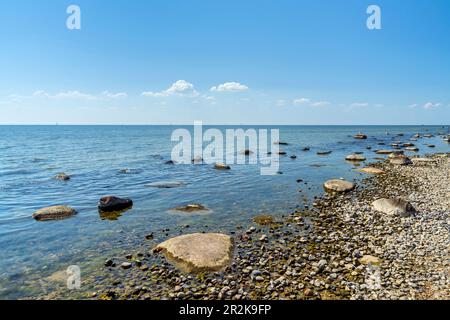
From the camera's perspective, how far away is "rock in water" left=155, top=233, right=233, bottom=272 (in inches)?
444

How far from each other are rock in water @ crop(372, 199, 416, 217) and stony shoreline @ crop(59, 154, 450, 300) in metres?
0.42

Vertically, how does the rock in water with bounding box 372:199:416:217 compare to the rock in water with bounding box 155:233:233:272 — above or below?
above

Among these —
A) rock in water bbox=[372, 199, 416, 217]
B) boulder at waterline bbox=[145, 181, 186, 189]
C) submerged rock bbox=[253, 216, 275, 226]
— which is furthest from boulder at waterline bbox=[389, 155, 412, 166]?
boulder at waterline bbox=[145, 181, 186, 189]

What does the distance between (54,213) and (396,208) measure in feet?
70.9

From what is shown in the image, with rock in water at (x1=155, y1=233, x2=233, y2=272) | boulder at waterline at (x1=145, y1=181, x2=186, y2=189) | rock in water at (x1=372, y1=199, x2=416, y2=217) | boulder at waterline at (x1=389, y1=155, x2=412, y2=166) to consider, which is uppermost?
boulder at waterline at (x1=389, y1=155, x2=412, y2=166)

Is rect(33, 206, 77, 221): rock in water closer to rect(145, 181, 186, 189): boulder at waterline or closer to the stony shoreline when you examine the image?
the stony shoreline

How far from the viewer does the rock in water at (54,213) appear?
1789 cm

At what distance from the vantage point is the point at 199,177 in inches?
1268

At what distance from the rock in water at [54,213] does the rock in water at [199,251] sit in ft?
30.4

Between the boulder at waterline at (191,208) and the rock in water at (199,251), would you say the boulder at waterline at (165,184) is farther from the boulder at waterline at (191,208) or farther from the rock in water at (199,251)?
the rock in water at (199,251)

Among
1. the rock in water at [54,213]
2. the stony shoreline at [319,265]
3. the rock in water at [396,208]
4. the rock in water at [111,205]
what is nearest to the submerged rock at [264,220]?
the stony shoreline at [319,265]

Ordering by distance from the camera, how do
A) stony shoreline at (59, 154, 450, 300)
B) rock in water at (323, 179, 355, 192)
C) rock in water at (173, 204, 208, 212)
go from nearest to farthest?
stony shoreline at (59, 154, 450, 300) → rock in water at (173, 204, 208, 212) → rock in water at (323, 179, 355, 192)
